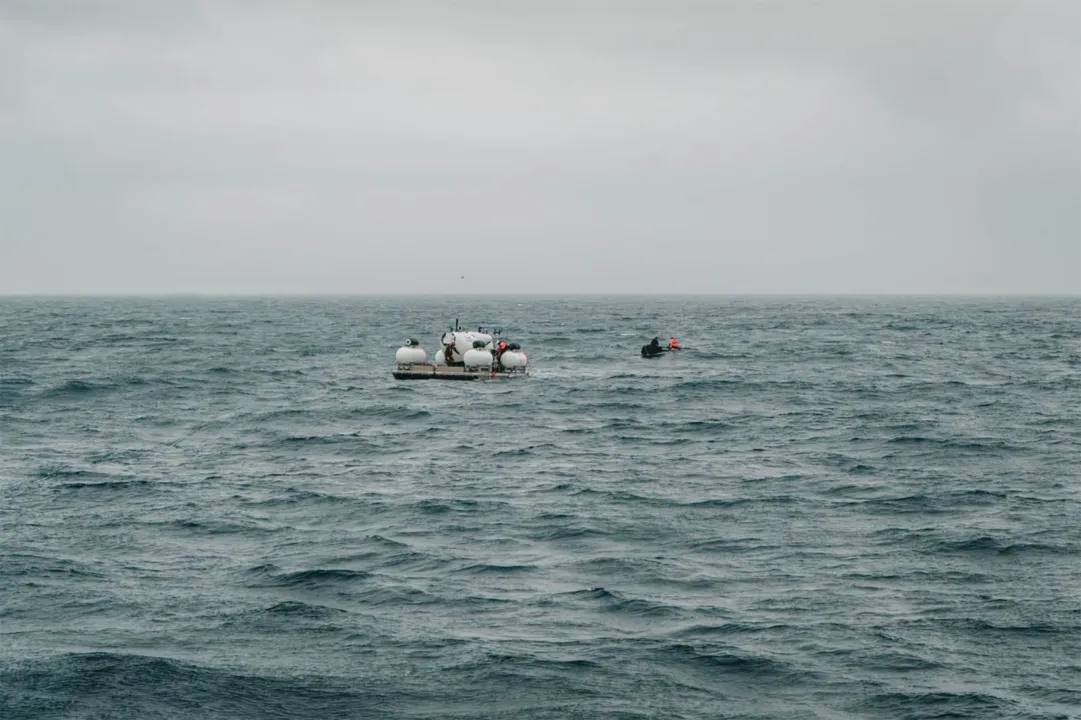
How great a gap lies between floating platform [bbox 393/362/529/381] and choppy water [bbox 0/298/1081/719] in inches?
219

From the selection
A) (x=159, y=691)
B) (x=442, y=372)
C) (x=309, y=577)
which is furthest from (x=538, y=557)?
(x=442, y=372)

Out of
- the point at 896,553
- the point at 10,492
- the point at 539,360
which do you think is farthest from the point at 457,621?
the point at 539,360

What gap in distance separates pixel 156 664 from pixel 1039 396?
56675 mm

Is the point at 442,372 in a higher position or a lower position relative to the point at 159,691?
higher

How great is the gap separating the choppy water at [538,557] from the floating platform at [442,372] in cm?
558

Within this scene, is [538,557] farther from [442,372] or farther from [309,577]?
[442,372]

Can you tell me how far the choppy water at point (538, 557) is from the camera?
1978 centimetres

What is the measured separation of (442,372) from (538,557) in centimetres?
4119

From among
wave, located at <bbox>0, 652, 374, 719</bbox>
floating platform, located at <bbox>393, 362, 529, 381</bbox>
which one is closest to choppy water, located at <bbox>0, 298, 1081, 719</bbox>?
wave, located at <bbox>0, 652, 374, 719</bbox>

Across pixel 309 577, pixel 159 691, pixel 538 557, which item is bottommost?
pixel 159 691

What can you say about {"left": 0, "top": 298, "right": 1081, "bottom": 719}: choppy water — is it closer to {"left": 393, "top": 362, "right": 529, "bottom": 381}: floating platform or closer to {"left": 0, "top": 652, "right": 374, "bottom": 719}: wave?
{"left": 0, "top": 652, "right": 374, "bottom": 719}: wave

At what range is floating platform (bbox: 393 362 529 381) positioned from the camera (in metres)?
68.3

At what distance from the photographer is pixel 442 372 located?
6894cm

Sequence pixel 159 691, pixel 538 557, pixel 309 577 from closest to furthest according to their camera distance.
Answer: pixel 159 691, pixel 309 577, pixel 538 557
